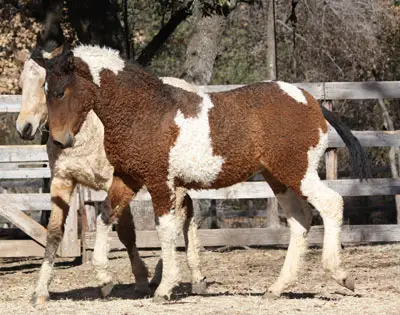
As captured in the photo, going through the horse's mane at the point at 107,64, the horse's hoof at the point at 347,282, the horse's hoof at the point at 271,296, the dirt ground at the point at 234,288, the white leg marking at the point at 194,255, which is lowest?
the dirt ground at the point at 234,288

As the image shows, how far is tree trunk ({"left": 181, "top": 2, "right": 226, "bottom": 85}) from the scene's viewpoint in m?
13.2

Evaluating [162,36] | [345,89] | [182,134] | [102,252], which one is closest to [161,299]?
[102,252]

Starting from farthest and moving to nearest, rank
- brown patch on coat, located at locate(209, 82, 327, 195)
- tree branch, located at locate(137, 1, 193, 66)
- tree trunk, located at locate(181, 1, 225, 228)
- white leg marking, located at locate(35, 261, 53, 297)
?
tree branch, located at locate(137, 1, 193, 66) < tree trunk, located at locate(181, 1, 225, 228) < white leg marking, located at locate(35, 261, 53, 297) < brown patch on coat, located at locate(209, 82, 327, 195)

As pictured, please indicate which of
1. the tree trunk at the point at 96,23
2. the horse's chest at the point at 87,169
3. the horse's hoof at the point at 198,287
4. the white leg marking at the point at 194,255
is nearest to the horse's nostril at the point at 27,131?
the horse's chest at the point at 87,169

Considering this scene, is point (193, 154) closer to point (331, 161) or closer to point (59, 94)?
point (59, 94)

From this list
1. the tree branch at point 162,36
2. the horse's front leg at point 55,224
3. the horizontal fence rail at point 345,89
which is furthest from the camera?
the tree branch at point 162,36

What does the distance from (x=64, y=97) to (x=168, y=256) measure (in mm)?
1473

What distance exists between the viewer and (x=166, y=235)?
679cm

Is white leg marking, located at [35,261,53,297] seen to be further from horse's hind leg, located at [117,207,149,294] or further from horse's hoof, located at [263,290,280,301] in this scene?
horse's hoof, located at [263,290,280,301]

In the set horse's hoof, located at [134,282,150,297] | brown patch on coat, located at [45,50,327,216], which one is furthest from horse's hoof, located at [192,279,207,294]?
brown patch on coat, located at [45,50,327,216]

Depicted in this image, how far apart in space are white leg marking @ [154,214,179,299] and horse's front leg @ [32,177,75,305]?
1.15 metres

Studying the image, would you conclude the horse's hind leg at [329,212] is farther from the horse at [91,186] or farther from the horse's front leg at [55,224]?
the horse's front leg at [55,224]

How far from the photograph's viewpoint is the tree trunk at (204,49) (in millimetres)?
13219

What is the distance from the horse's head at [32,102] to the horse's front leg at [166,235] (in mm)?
1145
